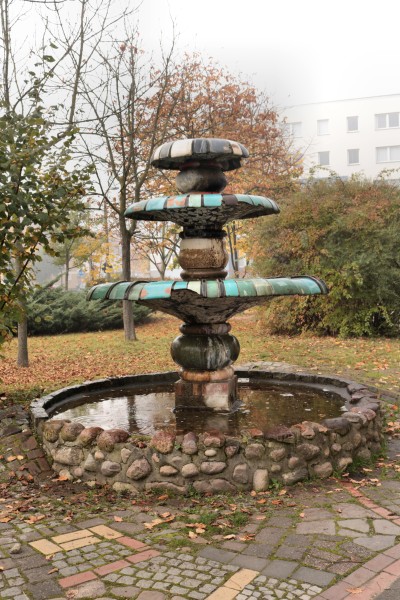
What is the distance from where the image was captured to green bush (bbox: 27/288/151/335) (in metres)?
18.4

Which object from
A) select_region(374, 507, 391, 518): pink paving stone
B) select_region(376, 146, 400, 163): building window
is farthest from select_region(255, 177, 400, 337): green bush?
select_region(376, 146, 400, 163): building window

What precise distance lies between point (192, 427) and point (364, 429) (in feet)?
5.56

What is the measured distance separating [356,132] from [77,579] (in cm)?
5403

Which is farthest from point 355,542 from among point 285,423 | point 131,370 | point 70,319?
point 70,319

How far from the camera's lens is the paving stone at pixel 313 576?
10.7 ft

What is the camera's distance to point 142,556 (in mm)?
3637

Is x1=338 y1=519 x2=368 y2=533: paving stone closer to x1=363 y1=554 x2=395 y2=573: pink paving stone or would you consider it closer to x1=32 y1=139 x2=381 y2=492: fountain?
x1=363 y1=554 x2=395 y2=573: pink paving stone

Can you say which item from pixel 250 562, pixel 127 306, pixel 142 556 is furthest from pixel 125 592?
pixel 127 306

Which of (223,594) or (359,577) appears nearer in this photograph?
(223,594)

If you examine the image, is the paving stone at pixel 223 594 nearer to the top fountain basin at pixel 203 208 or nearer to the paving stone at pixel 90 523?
the paving stone at pixel 90 523

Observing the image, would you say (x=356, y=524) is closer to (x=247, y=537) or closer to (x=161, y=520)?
(x=247, y=537)

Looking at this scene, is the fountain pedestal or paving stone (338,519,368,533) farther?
the fountain pedestal

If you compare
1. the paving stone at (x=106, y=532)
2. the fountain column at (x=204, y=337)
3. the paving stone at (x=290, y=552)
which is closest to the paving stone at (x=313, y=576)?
the paving stone at (x=290, y=552)

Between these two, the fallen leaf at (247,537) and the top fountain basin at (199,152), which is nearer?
the fallen leaf at (247,537)
